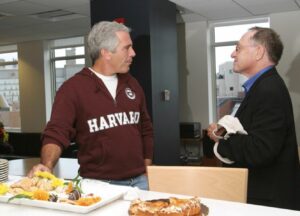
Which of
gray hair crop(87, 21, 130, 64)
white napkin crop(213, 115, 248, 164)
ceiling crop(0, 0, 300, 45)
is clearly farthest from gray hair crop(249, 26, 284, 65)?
ceiling crop(0, 0, 300, 45)

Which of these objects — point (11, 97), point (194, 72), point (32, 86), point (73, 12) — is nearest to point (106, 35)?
point (73, 12)

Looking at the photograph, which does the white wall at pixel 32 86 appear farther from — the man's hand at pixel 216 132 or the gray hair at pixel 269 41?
the gray hair at pixel 269 41

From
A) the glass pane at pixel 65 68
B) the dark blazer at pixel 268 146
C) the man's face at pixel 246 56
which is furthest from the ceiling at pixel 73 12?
the dark blazer at pixel 268 146

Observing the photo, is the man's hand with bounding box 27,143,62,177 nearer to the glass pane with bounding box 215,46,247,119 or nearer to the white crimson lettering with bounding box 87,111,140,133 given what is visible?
the white crimson lettering with bounding box 87,111,140,133

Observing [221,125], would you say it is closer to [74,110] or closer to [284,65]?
[74,110]

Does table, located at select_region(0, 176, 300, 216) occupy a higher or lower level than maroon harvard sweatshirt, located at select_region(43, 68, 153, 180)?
lower

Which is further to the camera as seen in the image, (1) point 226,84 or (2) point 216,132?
(1) point 226,84

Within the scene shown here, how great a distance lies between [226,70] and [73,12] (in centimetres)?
278

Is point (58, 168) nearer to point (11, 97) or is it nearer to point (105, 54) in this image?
point (105, 54)

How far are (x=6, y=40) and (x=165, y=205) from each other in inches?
310

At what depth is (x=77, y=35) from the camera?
765 centimetres

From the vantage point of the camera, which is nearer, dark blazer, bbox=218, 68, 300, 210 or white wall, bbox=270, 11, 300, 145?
dark blazer, bbox=218, 68, 300, 210

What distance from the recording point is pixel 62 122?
1.80 meters

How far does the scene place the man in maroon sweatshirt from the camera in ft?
5.98
